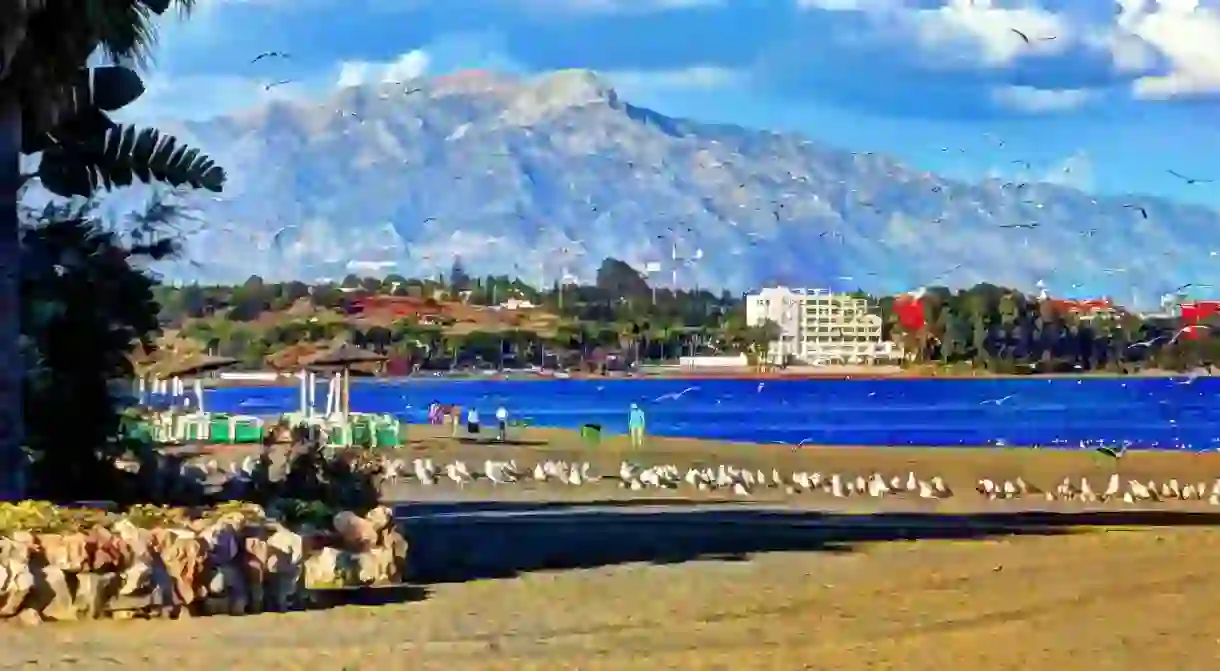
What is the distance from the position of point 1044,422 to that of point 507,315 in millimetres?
31560

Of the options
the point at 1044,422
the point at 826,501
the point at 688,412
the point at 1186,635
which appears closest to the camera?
the point at 1186,635

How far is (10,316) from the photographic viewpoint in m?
15.1

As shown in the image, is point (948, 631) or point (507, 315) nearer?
point (948, 631)

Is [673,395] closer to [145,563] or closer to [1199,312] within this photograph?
[1199,312]

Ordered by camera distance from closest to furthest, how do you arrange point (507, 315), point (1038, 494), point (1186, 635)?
point (1186, 635) → point (1038, 494) → point (507, 315)

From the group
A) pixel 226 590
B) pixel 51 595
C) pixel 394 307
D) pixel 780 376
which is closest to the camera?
pixel 51 595

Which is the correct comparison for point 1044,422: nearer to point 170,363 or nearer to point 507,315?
point 507,315

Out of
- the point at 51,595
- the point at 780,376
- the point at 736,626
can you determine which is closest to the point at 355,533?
the point at 51,595

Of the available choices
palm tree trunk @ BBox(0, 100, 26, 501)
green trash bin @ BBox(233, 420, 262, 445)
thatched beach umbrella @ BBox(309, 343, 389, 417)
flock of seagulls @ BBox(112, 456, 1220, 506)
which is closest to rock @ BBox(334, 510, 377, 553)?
palm tree trunk @ BBox(0, 100, 26, 501)

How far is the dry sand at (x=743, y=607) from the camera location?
11453mm

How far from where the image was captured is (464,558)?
17391 millimetres

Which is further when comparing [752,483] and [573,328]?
[573,328]

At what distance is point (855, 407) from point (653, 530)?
6855cm

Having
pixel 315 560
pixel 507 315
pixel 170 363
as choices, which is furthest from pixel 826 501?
pixel 507 315
